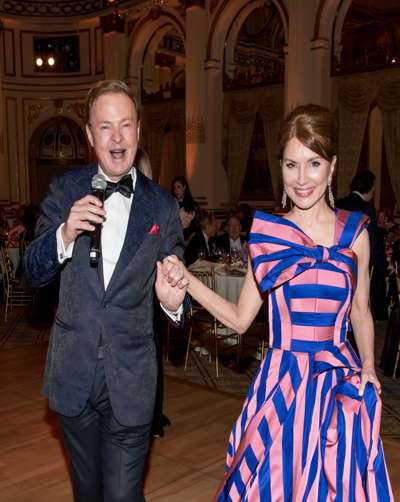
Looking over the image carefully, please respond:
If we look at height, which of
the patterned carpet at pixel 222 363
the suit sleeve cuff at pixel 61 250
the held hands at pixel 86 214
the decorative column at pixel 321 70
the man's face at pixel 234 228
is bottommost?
the patterned carpet at pixel 222 363

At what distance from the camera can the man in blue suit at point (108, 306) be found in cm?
156

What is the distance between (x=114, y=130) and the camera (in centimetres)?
154

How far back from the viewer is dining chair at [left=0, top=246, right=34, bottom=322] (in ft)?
22.3

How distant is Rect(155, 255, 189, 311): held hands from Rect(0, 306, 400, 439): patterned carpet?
7.80 feet

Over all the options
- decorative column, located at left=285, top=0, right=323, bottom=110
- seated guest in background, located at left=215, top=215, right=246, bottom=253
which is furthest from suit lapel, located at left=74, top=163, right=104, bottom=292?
decorative column, located at left=285, top=0, right=323, bottom=110

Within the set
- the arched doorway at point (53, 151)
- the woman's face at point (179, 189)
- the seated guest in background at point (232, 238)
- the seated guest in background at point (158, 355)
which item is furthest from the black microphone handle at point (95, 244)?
the arched doorway at point (53, 151)

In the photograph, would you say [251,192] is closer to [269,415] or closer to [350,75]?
[350,75]

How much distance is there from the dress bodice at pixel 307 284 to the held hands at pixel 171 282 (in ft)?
0.91

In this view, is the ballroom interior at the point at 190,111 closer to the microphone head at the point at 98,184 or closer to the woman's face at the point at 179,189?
the woman's face at the point at 179,189

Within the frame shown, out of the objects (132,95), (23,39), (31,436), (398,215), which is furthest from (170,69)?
(132,95)

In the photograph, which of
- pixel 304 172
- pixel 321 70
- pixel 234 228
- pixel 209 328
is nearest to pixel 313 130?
pixel 304 172

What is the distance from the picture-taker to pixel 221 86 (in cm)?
1021

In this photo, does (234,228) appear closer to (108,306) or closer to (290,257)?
(290,257)

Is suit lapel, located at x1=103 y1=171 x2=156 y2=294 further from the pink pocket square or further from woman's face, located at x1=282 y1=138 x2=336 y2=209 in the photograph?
woman's face, located at x1=282 y1=138 x2=336 y2=209
